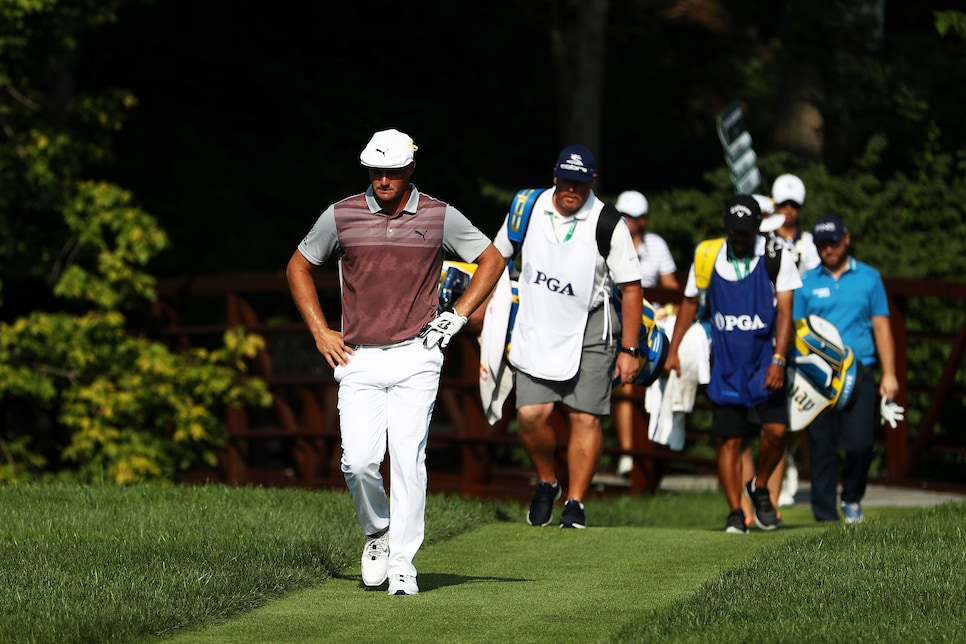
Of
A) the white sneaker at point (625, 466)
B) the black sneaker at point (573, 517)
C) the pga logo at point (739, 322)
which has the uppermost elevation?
the pga logo at point (739, 322)

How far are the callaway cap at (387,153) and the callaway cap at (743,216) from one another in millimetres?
3160

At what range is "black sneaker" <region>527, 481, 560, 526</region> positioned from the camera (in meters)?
10.6

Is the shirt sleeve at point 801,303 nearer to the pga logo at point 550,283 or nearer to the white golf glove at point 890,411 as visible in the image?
the white golf glove at point 890,411

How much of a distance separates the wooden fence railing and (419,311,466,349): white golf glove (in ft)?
19.3

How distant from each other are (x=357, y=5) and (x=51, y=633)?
17.5m

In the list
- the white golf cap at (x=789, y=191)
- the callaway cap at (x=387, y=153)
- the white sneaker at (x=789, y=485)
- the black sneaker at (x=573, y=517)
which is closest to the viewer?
the callaway cap at (x=387, y=153)

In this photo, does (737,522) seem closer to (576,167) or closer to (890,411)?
(890,411)

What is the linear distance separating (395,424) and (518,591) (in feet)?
2.82

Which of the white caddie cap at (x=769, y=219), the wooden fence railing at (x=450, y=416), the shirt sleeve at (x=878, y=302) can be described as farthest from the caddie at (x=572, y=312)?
the wooden fence railing at (x=450, y=416)

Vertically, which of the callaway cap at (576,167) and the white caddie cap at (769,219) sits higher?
the callaway cap at (576,167)

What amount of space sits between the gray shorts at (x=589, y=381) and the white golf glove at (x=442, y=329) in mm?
2446

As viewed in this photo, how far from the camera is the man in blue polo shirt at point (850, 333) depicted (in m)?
11.8

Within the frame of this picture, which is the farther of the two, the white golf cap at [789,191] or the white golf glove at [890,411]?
the white golf cap at [789,191]

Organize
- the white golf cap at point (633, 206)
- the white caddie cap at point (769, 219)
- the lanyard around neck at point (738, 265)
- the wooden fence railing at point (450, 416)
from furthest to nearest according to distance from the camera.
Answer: the wooden fence railing at point (450, 416) → the white golf cap at point (633, 206) → the white caddie cap at point (769, 219) → the lanyard around neck at point (738, 265)
